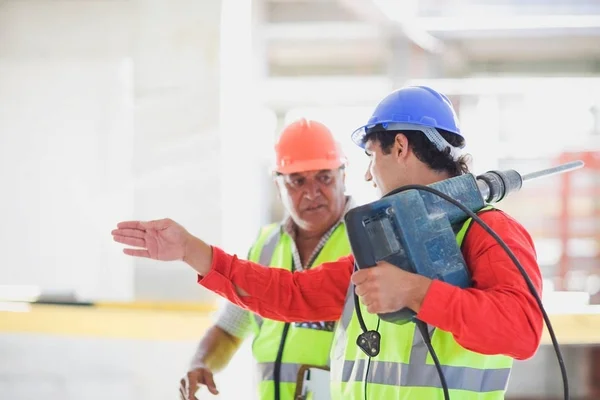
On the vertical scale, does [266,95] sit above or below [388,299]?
above

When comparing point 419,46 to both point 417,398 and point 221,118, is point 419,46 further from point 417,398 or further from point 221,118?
point 417,398

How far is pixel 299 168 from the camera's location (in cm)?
236

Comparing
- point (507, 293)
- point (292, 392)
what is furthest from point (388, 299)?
point (292, 392)

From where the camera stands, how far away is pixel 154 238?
5.29 ft

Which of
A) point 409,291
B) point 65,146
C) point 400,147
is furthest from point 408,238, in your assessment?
point 65,146

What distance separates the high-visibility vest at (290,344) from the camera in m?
2.11

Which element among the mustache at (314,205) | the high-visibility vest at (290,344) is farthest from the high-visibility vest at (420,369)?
the mustache at (314,205)

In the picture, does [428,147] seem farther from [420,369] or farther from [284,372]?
[284,372]

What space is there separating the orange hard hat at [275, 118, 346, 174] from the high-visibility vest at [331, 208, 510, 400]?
858 mm

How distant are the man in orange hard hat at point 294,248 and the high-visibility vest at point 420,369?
21.6 inches

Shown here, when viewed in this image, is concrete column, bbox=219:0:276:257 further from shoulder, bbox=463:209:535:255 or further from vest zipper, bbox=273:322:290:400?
shoulder, bbox=463:209:535:255

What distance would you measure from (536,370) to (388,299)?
2921 millimetres

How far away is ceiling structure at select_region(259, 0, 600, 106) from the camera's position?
349cm

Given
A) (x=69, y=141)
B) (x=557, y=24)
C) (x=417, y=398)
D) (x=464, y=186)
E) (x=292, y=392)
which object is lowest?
(x=292, y=392)
